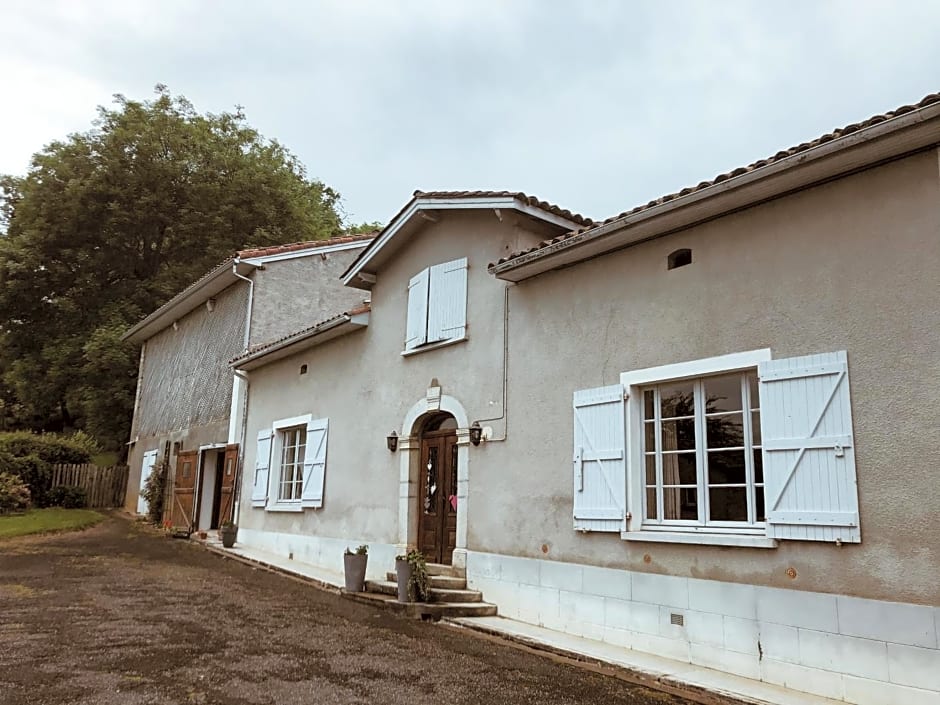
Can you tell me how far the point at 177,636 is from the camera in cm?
617

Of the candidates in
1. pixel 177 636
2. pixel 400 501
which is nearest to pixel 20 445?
pixel 400 501

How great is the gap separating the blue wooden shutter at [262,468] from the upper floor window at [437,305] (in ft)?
14.8

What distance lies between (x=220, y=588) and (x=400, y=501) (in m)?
2.48

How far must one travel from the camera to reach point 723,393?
19.3 feet

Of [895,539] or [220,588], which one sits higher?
[895,539]

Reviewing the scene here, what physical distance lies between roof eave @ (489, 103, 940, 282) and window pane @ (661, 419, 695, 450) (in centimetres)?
174

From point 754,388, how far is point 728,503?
0.95 metres

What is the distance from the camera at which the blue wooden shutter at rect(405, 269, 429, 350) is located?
9305mm

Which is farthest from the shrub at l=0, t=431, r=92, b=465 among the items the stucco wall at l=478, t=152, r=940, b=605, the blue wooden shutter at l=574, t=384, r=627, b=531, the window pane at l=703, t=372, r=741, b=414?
the window pane at l=703, t=372, r=741, b=414

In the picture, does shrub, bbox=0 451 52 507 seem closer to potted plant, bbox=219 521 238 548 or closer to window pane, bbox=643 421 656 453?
potted plant, bbox=219 521 238 548

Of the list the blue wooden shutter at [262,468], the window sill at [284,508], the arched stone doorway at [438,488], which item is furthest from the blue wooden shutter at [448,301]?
the blue wooden shutter at [262,468]

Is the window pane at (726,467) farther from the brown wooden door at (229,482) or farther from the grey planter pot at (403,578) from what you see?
the brown wooden door at (229,482)

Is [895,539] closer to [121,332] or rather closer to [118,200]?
[121,332]

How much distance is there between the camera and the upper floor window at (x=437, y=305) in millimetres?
8773
